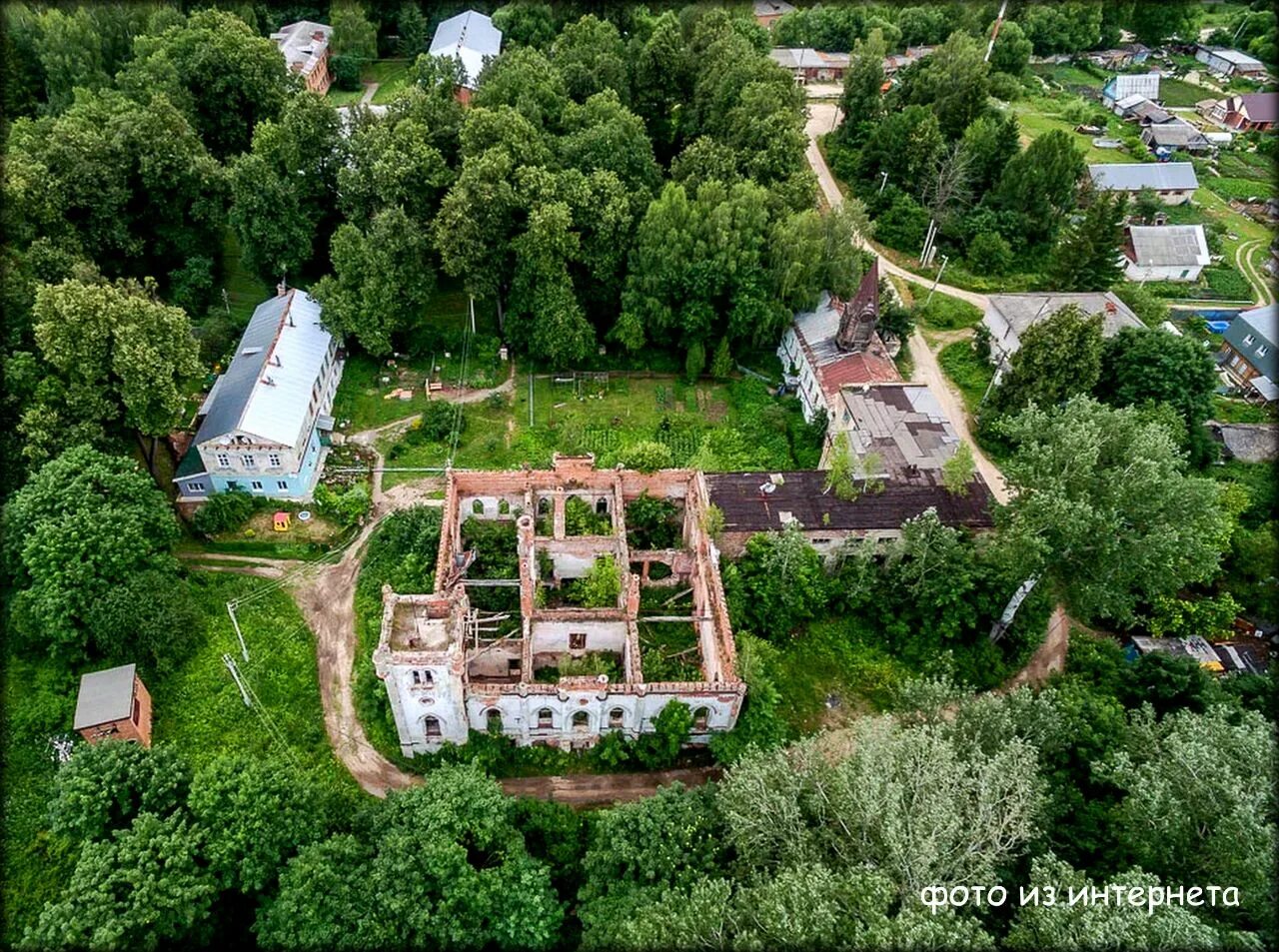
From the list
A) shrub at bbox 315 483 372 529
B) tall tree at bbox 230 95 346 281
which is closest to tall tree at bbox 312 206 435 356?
tall tree at bbox 230 95 346 281

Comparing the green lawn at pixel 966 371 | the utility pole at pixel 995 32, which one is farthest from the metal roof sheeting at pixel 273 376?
the utility pole at pixel 995 32

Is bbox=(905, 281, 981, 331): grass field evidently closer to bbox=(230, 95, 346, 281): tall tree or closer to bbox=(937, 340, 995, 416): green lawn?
bbox=(937, 340, 995, 416): green lawn

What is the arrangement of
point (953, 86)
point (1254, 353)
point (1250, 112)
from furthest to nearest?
point (1250, 112) → point (953, 86) → point (1254, 353)

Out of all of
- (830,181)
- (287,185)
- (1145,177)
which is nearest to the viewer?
(287,185)

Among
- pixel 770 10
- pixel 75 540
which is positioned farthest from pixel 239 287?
pixel 770 10

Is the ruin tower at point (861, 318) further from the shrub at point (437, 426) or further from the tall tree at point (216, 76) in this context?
the tall tree at point (216, 76)

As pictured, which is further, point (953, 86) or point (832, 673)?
point (953, 86)

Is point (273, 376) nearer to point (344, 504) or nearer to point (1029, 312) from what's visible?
point (344, 504)
